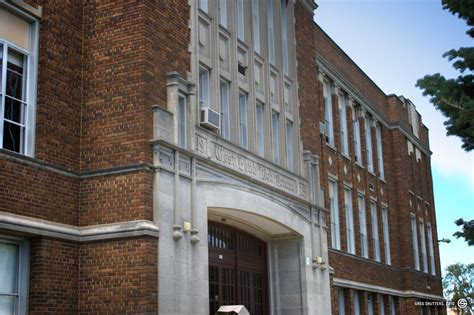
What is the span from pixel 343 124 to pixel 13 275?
19055 millimetres

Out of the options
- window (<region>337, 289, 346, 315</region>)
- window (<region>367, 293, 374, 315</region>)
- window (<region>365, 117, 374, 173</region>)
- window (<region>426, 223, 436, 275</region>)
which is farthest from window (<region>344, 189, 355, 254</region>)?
window (<region>426, 223, 436, 275</region>)

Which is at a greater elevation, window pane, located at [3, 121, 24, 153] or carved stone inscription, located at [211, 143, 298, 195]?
carved stone inscription, located at [211, 143, 298, 195]

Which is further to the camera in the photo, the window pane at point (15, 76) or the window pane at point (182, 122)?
the window pane at point (182, 122)

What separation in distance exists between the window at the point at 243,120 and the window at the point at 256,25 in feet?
5.63

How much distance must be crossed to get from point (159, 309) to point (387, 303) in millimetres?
19334

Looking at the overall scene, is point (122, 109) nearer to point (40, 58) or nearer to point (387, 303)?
point (40, 58)

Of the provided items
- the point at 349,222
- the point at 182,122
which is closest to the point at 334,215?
the point at 349,222

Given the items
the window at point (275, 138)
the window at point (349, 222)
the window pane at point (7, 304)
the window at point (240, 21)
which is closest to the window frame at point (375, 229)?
the window at point (349, 222)

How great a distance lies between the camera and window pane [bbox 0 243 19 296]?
13.9 metres

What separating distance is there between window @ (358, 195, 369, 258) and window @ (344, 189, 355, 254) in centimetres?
106

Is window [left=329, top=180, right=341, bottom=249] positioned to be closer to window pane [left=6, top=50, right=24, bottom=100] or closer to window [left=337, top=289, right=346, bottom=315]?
window [left=337, top=289, right=346, bottom=315]

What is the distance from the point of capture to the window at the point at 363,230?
30.4 m

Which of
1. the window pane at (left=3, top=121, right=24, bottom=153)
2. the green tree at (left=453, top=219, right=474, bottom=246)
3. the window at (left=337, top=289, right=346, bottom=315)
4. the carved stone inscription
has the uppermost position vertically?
the carved stone inscription

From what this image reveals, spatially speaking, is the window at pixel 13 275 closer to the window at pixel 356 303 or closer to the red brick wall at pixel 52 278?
the red brick wall at pixel 52 278
